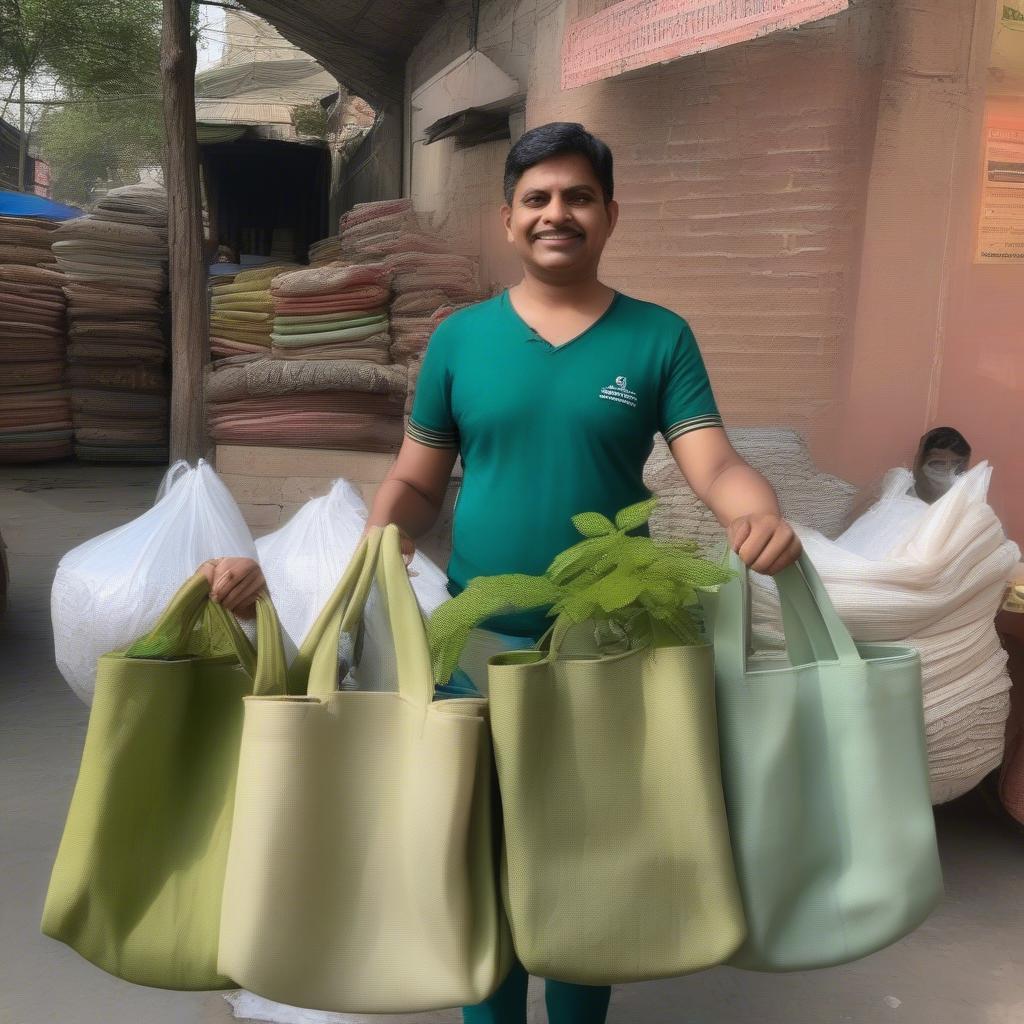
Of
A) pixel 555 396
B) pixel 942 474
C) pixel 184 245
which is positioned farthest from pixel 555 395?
pixel 184 245

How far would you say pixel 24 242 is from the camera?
9320 mm

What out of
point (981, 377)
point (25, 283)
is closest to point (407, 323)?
point (981, 377)

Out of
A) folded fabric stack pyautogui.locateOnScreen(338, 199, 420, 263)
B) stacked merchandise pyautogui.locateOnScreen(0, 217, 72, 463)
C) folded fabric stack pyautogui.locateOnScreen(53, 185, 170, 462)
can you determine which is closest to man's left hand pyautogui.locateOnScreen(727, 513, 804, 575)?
folded fabric stack pyautogui.locateOnScreen(338, 199, 420, 263)

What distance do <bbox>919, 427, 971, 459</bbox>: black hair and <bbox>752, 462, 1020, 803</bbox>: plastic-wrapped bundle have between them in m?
1.09

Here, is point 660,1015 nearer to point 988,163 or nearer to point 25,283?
point 988,163

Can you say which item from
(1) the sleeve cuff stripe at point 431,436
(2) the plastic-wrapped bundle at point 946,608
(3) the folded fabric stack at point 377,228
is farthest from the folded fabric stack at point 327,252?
(1) the sleeve cuff stripe at point 431,436

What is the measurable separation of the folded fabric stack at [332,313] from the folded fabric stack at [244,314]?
0.29 metres

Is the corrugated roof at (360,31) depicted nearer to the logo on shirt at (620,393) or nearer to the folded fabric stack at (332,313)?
the folded fabric stack at (332,313)

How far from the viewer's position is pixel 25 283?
928 cm

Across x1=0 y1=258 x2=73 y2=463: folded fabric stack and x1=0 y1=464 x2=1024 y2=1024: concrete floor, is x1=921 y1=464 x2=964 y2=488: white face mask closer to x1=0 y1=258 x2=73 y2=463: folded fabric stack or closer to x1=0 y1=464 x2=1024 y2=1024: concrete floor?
x1=0 y1=464 x2=1024 y2=1024: concrete floor

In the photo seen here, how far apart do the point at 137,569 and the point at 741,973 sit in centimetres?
171

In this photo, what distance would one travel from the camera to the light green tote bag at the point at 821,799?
1.08 metres

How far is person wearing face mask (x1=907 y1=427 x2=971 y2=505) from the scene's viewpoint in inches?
142

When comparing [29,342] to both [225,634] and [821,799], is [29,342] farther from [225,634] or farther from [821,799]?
[821,799]
